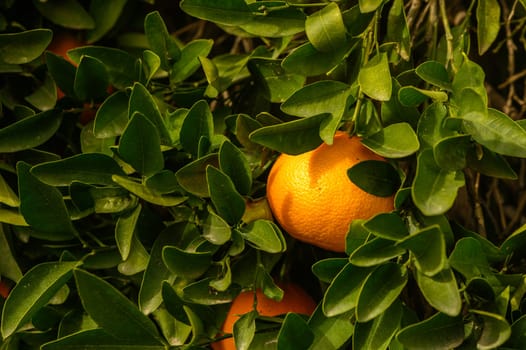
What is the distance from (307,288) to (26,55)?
0.51m

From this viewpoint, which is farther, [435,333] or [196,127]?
[196,127]

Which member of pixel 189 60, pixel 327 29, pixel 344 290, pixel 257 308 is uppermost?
pixel 327 29

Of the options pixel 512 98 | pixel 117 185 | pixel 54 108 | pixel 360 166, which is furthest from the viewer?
pixel 512 98

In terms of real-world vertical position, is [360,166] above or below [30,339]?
above

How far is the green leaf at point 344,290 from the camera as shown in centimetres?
82

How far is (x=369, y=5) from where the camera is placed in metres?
0.86

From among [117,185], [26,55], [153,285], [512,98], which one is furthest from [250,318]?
[512,98]

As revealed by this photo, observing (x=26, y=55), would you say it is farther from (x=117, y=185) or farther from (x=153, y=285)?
(x=153, y=285)

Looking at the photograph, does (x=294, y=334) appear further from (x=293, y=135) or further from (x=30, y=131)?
(x=30, y=131)

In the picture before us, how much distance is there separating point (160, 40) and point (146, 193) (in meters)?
0.23

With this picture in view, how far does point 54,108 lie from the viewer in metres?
1.07

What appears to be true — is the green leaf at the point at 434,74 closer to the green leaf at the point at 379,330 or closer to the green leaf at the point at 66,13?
the green leaf at the point at 379,330

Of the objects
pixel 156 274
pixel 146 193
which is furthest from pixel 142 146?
pixel 156 274

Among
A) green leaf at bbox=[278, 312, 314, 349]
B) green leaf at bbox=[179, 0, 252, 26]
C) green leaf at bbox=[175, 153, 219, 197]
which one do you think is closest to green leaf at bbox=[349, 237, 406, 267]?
green leaf at bbox=[278, 312, 314, 349]
